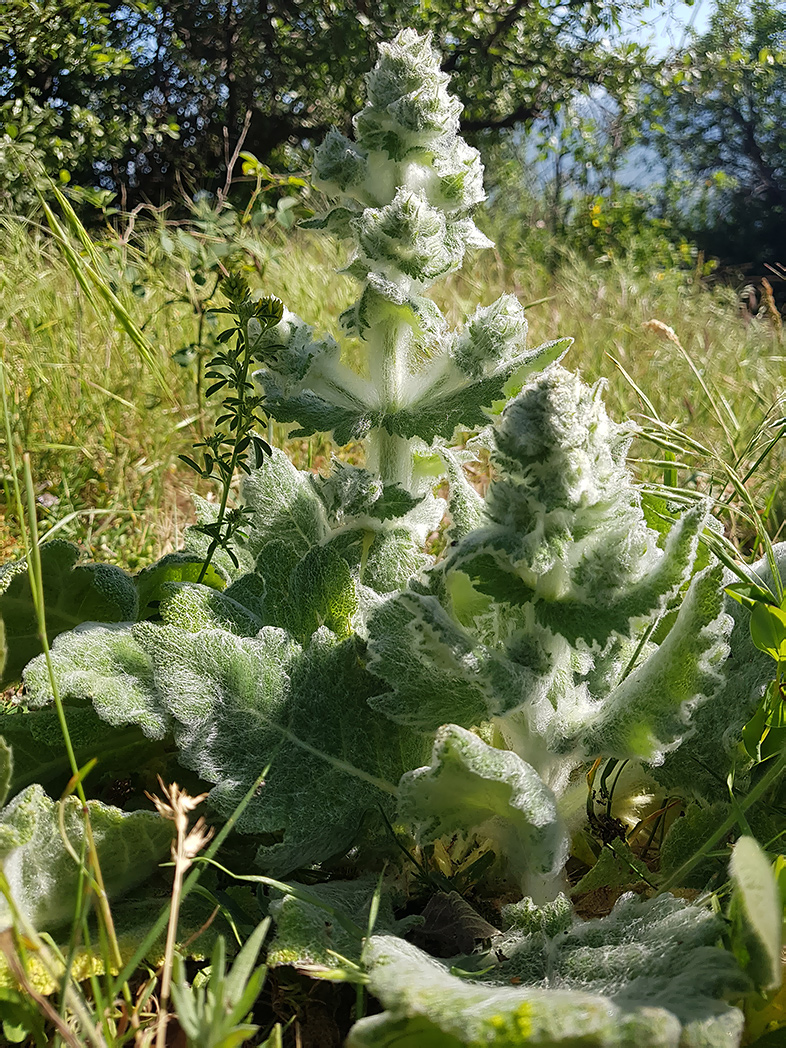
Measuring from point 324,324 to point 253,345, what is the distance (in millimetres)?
2444

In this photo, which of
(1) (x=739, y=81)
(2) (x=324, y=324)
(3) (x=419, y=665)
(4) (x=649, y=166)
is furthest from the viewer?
(4) (x=649, y=166)

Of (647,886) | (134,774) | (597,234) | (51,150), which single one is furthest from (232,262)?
(597,234)

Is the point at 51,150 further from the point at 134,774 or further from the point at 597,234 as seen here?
the point at 134,774

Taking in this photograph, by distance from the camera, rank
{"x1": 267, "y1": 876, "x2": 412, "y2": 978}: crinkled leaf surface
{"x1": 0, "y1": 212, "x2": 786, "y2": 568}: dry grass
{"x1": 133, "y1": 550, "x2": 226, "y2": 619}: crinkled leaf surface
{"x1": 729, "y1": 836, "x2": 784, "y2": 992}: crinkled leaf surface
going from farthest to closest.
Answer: {"x1": 0, "y1": 212, "x2": 786, "y2": 568}: dry grass, {"x1": 133, "y1": 550, "x2": 226, "y2": 619}: crinkled leaf surface, {"x1": 267, "y1": 876, "x2": 412, "y2": 978}: crinkled leaf surface, {"x1": 729, "y1": 836, "x2": 784, "y2": 992}: crinkled leaf surface

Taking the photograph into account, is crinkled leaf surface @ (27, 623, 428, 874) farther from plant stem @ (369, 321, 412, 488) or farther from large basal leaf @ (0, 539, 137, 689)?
plant stem @ (369, 321, 412, 488)

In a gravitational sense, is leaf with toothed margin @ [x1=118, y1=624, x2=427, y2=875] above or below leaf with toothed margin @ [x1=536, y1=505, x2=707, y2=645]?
below

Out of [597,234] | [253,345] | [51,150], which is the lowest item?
[597,234]

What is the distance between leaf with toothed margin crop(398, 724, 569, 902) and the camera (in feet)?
3.16

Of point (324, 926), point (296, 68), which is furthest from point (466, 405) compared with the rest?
point (296, 68)

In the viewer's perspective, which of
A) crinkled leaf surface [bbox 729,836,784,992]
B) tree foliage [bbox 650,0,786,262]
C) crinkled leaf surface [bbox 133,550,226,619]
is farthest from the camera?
tree foliage [bbox 650,0,786,262]

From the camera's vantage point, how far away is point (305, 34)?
11.7m

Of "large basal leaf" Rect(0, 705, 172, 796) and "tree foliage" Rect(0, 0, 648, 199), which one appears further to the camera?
"tree foliage" Rect(0, 0, 648, 199)

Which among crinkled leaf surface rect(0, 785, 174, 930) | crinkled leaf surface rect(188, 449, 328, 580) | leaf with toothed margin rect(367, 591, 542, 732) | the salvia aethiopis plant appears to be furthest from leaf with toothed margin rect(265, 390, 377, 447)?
crinkled leaf surface rect(0, 785, 174, 930)

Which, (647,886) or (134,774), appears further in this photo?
(134,774)
